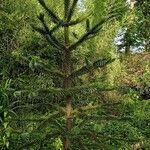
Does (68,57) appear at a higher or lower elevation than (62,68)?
lower

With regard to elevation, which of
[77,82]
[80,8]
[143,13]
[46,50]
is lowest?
[77,82]

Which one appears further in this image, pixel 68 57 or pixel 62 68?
pixel 62 68

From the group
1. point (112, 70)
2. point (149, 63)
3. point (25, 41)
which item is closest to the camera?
point (25, 41)

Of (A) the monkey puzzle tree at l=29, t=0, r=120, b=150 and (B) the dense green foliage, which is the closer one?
(A) the monkey puzzle tree at l=29, t=0, r=120, b=150

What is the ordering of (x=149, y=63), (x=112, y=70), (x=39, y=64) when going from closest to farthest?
(x=39, y=64), (x=112, y=70), (x=149, y=63)

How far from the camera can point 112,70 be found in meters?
17.3

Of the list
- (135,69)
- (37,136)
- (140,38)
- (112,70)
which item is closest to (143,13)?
(140,38)

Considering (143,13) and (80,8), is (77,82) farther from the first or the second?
(143,13)

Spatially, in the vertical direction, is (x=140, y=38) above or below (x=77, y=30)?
above

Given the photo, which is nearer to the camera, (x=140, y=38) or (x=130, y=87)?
(x=130, y=87)

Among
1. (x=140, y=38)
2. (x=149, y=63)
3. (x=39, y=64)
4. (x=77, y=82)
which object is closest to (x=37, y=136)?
(x=39, y=64)

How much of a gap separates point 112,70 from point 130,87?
1.33 metres

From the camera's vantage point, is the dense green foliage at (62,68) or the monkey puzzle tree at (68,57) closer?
the monkey puzzle tree at (68,57)

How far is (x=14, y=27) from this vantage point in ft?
51.6
